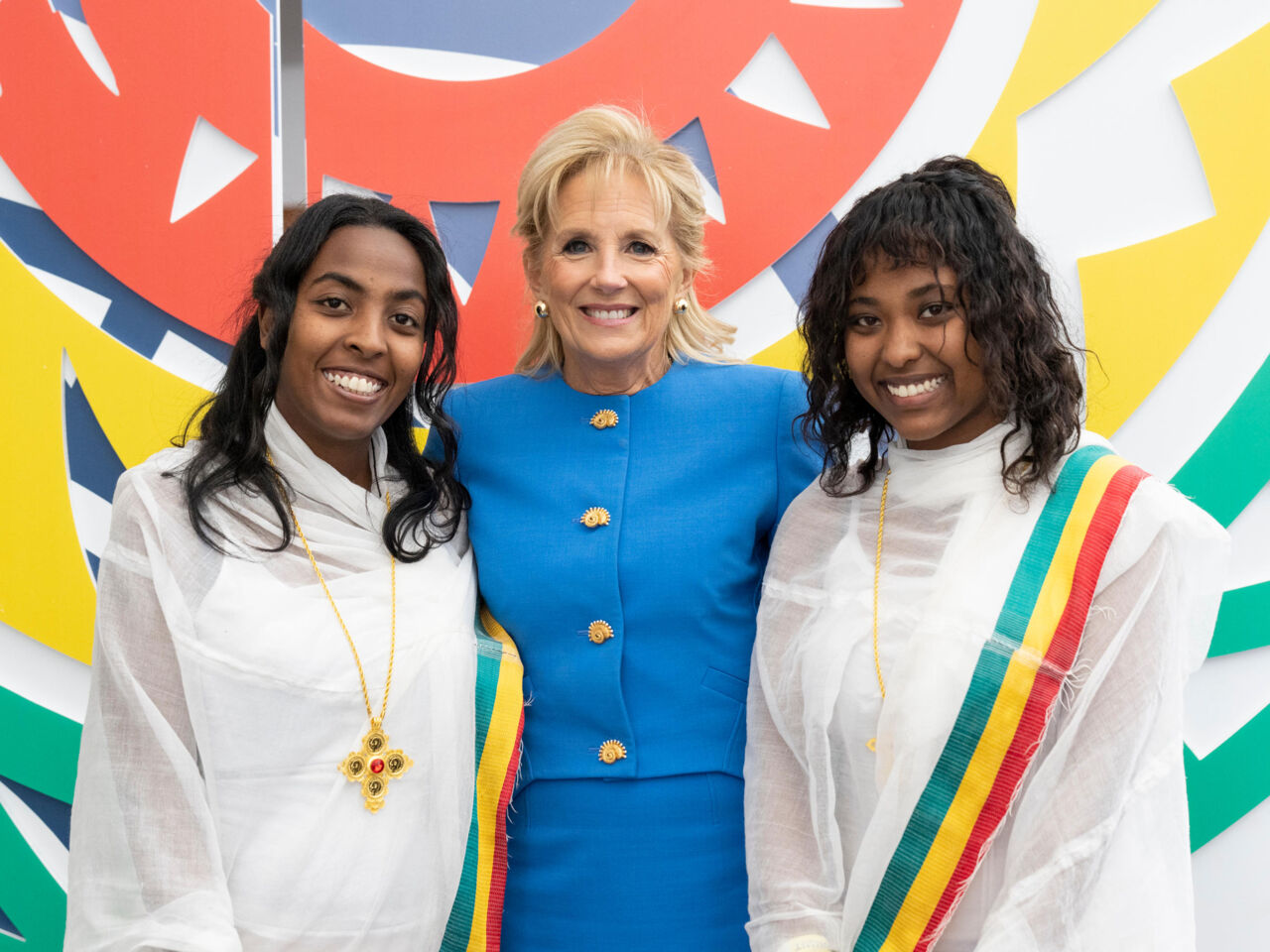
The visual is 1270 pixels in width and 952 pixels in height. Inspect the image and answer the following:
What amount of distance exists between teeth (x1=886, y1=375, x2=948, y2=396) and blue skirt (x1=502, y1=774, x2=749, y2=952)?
71cm

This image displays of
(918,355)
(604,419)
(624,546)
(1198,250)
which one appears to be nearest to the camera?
(918,355)

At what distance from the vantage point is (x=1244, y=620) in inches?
92.7

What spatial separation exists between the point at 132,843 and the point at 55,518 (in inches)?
46.5

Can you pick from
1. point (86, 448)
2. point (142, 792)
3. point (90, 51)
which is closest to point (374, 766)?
point (142, 792)

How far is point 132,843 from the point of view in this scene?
5.07 feet

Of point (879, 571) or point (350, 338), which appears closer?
point (879, 571)

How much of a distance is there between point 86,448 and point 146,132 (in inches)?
28.7

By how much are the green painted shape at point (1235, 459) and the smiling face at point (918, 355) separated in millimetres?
977

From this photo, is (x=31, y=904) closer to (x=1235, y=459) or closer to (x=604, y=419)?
(x=604, y=419)

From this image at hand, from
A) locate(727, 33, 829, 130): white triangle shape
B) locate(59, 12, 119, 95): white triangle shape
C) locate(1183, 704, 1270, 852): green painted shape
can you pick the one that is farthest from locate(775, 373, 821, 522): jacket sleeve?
locate(59, 12, 119, 95): white triangle shape

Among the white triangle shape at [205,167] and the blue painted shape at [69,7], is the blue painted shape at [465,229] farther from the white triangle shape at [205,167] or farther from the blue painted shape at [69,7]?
the blue painted shape at [69,7]

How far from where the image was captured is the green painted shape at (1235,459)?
7.66ft

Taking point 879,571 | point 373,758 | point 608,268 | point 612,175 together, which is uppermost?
point 612,175

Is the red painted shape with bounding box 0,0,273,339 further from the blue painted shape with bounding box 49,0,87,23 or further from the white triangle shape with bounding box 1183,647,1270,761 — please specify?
the white triangle shape with bounding box 1183,647,1270,761
